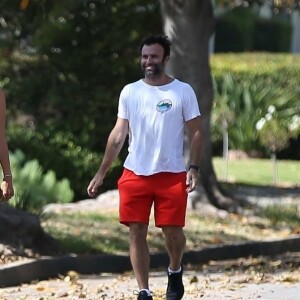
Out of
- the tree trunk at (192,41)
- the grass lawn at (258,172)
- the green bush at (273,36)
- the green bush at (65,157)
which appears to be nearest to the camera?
the tree trunk at (192,41)

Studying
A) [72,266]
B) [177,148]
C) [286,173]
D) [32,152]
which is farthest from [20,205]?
[286,173]

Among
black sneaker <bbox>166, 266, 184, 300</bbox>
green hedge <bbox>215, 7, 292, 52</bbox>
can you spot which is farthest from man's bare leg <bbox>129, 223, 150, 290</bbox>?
green hedge <bbox>215, 7, 292, 52</bbox>

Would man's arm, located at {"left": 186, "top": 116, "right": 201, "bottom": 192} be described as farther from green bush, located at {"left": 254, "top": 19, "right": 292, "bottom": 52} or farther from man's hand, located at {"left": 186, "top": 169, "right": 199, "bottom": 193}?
green bush, located at {"left": 254, "top": 19, "right": 292, "bottom": 52}

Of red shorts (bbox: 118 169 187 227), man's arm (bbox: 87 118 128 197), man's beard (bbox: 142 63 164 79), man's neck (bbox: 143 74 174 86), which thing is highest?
man's beard (bbox: 142 63 164 79)

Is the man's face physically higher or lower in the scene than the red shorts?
higher

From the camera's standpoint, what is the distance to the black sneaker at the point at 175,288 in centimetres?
852

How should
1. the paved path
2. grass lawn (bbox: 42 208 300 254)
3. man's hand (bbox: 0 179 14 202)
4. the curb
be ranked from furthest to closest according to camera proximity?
grass lawn (bbox: 42 208 300 254), the curb, the paved path, man's hand (bbox: 0 179 14 202)

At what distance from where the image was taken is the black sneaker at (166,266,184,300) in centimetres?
852

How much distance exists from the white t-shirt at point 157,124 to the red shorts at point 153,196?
64 mm

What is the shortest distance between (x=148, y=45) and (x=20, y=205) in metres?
3.77

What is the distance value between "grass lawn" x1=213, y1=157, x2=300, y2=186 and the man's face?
39.1ft

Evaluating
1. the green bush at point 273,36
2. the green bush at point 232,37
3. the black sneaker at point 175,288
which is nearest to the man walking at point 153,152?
the black sneaker at point 175,288

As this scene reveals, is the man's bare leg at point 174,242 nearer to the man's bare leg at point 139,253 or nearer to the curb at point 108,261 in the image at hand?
the man's bare leg at point 139,253

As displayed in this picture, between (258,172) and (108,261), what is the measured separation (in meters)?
10.9
